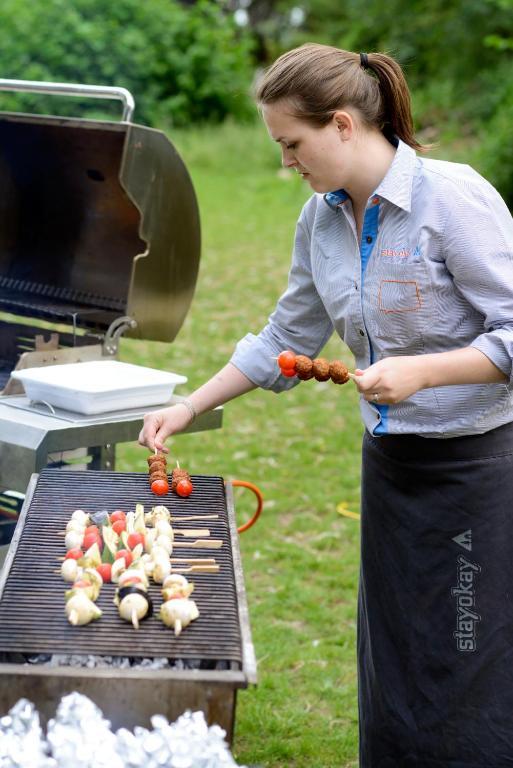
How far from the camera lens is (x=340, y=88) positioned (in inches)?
98.5

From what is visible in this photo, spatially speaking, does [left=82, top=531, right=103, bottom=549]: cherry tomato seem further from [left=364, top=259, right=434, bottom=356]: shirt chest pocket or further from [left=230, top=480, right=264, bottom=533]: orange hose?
[left=364, top=259, right=434, bottom=356]: shirt chest pocket

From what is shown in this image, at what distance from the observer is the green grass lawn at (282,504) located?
404 cm

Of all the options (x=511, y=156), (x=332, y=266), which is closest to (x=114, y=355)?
(x=332, y=266)

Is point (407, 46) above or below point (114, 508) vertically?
above

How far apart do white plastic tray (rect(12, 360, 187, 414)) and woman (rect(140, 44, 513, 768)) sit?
1.38 ft

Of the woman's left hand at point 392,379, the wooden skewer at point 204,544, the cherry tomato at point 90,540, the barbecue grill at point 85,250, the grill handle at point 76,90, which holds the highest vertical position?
the grill handle at point 76,90

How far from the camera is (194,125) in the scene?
19578mm

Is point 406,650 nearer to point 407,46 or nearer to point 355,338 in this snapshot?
point 355,338

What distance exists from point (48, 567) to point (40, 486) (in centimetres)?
49

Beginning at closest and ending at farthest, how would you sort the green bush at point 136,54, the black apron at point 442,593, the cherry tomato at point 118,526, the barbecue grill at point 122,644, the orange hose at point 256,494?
the barbecue grill at point 122,644 → the cherry tomato at point 118,526 → the black apron at point 442,593 → the orange hose at point 256,494 → the green bush at point 136,54

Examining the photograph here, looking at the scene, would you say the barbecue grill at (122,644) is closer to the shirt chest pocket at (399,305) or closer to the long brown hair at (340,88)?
the shirt chest pocket at (399,305)

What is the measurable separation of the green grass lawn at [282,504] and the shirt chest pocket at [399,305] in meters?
1.81

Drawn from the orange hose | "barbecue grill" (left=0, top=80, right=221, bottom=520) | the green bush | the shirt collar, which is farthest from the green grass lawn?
the green bush

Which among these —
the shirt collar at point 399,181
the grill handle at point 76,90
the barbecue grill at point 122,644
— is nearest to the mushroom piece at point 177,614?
the barbecue grill at point 122,644
